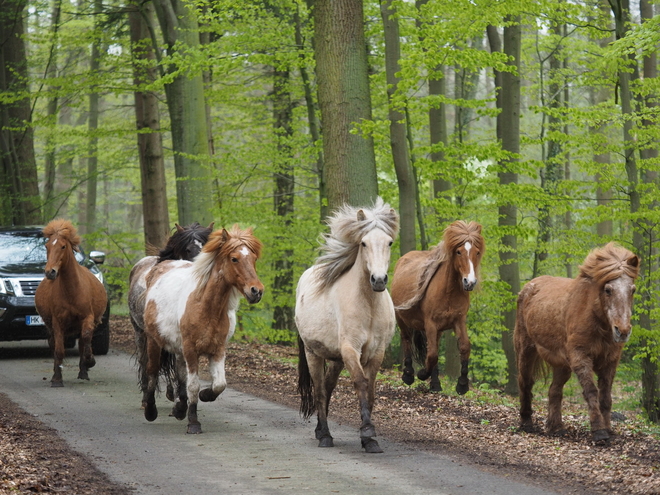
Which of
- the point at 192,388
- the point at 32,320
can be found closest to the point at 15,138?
the point at 32,320

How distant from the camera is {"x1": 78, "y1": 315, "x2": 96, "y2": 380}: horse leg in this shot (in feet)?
39.0

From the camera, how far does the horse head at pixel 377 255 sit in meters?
7.09

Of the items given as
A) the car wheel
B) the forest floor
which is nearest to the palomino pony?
the forest floor

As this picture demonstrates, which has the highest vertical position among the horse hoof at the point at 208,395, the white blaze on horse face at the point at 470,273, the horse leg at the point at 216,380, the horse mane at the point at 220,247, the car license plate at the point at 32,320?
the horse mane at the point at 220,247

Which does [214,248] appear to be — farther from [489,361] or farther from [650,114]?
[489,361]

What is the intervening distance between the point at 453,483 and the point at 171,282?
14.6 ft

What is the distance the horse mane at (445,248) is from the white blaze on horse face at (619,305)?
2.83 m

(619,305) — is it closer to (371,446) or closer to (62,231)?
(371,446)

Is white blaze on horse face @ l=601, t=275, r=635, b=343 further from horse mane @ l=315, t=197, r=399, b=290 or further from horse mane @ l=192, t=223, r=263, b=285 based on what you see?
horse mane @ l=192, t=223, r=263, b=285

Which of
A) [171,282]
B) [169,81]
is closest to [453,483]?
[171,282]

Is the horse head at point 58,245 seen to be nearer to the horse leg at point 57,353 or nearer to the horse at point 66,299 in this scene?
the horse at point 66,299

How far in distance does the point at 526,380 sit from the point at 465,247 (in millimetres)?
2013

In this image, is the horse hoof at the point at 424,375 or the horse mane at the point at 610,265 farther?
the horse hoof at the point at 424,375

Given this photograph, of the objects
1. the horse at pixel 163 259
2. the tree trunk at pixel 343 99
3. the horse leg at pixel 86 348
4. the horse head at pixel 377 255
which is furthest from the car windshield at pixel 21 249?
the horse head at pixel 377 255
